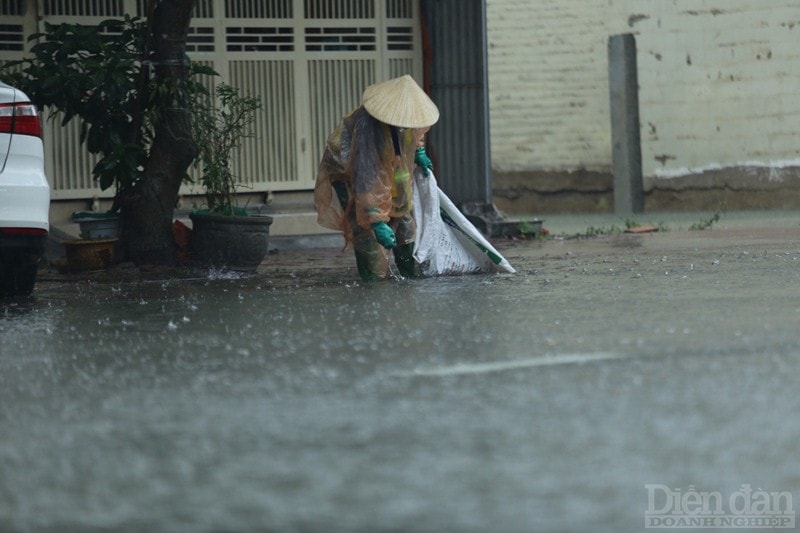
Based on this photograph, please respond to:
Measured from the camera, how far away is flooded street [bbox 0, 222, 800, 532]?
3676 mm

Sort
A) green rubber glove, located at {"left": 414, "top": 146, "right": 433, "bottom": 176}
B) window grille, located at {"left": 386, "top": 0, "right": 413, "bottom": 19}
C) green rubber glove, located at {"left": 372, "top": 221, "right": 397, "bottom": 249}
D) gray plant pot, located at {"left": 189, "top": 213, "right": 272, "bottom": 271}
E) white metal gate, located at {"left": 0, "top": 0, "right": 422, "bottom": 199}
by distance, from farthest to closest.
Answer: window grille, located at {"left": 386, "top": 0, "right": 413, "bottom": 19}, white metal gate, located at {"left": 0, "top": 0, "right": 422, "bottom": 199}, gray plant pot, located at {"left": 189, "top": 213, "right": 272, "bottom": 271}, green rubber glove, located at {"left": 414, "top": 146, "right": 433, "bottom": 176}, green rubber glove, located at {"left": 372, "top": 221, "right": 397, "bottom": 249}

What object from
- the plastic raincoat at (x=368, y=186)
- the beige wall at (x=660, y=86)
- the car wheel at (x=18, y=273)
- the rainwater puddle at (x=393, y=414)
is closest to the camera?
the rainwater puddle at (x=393, y=414)

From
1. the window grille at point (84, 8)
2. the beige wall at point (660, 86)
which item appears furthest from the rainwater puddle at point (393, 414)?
the beige wall at point (660, 86)

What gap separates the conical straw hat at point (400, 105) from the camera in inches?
381

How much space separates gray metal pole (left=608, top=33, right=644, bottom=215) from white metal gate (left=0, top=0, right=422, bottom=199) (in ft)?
25.1

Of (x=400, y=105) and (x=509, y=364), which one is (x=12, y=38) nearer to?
(x=400, y=105)

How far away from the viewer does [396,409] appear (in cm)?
480

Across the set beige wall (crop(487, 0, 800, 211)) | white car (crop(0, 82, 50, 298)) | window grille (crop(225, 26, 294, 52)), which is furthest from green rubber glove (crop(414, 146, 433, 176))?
beige wall (crop(487, 0, 800, 211))

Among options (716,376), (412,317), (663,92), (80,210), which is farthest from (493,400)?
(663,92)

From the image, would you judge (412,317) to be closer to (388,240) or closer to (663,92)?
(388,240)

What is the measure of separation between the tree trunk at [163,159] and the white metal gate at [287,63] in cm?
253

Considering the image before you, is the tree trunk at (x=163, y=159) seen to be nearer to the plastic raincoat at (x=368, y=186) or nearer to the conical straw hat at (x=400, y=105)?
the plastic raincoat at (x=368, y=186)

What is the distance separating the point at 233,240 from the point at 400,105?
217cm

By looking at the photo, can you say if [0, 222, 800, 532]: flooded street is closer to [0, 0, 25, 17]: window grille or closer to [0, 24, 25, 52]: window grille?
[0, 24, 25, 52]: window grille
